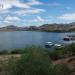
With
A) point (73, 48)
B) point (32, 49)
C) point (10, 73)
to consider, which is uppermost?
point (32, 49)

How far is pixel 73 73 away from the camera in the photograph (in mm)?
16641

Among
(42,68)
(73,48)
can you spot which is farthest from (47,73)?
(73,48)

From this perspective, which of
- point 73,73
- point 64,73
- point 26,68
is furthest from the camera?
point 73,73

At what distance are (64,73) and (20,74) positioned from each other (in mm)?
2325

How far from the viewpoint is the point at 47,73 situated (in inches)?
508

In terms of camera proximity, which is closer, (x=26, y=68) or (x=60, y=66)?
(x=26, y=68)

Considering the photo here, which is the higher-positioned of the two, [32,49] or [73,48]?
[32,49]

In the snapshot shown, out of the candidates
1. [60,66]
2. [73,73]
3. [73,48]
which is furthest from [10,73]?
[73,48]

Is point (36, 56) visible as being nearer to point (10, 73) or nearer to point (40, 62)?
point (40, 62)

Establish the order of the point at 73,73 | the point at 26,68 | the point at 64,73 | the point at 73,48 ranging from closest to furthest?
the point at 26,68 < the point at 64,73 < the point at 73,73 < the point at 73,48

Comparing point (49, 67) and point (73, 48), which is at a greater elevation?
point (49, 67)

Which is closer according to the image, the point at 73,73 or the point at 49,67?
the point at 49,67

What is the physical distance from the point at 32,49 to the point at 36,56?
0.69 meters

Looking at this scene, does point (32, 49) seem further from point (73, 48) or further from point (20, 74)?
point (73, 48)
